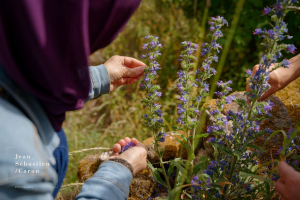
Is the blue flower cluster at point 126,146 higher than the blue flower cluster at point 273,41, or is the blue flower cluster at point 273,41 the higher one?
the blue flower cluster at point 273,41

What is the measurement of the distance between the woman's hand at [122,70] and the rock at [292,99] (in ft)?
4.53

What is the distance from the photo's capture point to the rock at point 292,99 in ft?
6.65

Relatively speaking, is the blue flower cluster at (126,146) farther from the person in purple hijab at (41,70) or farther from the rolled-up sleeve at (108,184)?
the person in purple hijab at (41,70)

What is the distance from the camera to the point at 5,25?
833 millimetres

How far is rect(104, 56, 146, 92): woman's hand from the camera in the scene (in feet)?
5.76

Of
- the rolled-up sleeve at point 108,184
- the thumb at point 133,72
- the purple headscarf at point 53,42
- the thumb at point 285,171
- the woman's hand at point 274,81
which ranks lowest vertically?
the rolled-up sleeve at point 108,184

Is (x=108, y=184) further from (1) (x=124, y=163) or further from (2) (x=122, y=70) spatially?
(2) (x=122, y=70)

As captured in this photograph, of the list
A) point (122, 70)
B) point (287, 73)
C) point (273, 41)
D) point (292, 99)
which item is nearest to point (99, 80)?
point (122, 70)

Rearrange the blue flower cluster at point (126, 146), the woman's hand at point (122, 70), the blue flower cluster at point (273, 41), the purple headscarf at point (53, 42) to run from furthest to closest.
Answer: the woman's hand at point (122, 70) < the blue flower cluster at point (126, 146) < the blue flower cluster at point (273, 41) < the purple headscarf at point (53, 42)

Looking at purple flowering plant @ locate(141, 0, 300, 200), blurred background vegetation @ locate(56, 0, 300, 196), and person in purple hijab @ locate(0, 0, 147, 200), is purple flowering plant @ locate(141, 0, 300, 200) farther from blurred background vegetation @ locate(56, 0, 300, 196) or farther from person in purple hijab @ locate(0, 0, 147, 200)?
blurred background vegetation @ locate(56, 0, 300, 196)

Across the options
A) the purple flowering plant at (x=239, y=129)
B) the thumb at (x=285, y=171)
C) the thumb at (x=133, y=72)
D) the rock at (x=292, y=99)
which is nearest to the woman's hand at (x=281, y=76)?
the purple flowering plant at (x=239, y=129)

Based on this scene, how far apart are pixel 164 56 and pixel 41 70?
386 centimetres

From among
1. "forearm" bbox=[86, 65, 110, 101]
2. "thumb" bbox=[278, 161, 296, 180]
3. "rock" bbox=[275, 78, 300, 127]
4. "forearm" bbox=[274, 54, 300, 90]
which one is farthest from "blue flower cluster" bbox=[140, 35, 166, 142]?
"rock" bbox=[275, 78, 300, 127]

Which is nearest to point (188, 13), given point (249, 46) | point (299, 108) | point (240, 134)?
point (249, 46)
